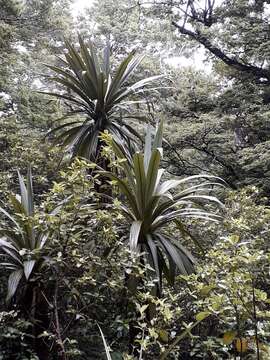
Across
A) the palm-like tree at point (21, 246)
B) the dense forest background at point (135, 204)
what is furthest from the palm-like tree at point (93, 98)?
the palm-like tree at point (21, 246)

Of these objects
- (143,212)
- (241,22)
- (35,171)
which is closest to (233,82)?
(241,22)

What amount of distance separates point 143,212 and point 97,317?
0.67 meters

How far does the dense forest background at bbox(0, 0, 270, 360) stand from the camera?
184cm

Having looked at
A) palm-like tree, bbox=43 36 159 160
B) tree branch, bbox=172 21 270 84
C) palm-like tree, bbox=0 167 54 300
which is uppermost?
tree branch, bbox=172 21 270 84

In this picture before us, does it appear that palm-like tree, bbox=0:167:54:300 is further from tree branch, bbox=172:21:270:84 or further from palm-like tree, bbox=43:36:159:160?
tree branch, bbox=172:21:270:84

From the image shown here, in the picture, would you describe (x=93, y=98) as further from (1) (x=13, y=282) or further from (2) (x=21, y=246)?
(1) (x=13, y=282)

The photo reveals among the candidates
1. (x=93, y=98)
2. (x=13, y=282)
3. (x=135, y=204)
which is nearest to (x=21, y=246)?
(x=13, y=282)

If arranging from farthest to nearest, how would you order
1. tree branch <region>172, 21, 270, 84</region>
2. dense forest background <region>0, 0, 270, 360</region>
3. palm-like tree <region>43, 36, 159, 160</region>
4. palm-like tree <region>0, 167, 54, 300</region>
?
tree branch <region>172, 21, 270, 84</region> < palm-like tree <region>43, 36, 159, 160</region> < palm-like tree <region>0, 167, 54, 300</region> < dense forest background <region>0, 0, 270, 360</region>

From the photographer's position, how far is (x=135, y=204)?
229 centimetres

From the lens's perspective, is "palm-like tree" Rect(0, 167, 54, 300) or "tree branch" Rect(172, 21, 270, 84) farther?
"tree branch" Rect(172, 21, 270, 84)

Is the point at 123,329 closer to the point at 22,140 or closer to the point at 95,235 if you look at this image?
the point at 95,235

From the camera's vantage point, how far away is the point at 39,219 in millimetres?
1946

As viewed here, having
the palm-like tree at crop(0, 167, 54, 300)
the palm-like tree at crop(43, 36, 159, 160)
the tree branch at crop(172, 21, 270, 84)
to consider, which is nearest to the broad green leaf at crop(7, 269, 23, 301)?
the palm-like tree at crop(0, 167, 54, 300)

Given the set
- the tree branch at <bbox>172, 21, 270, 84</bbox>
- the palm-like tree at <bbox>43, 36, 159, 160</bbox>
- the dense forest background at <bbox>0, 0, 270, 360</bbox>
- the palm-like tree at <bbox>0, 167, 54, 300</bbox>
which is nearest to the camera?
the dense forest background at <bbox>0, 0, 270, 360</bbox>
